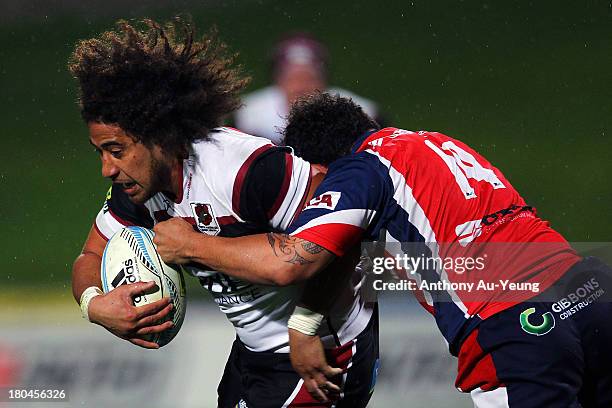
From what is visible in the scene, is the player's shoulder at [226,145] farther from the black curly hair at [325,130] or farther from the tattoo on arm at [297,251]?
the tattoo on arm at [297,251]

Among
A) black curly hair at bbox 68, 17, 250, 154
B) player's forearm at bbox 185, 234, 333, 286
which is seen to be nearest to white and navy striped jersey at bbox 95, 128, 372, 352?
black curly hair at bbox 68, 17, 250, 154

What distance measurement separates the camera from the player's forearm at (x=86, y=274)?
413 centimetres

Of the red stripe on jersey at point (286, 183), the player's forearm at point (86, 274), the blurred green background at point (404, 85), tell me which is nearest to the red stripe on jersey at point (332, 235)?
the red stripe on jersey at point (286, 183)

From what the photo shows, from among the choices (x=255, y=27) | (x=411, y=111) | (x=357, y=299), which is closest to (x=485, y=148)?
(x=411, y=111)

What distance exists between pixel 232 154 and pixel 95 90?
0.58 meters

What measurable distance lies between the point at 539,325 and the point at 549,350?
9 cm

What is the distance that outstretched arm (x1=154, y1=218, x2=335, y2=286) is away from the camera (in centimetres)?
347

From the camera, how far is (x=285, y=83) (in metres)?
7.34

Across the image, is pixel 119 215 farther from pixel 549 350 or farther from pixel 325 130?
pixel 549 350

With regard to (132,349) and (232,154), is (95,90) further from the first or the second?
(132,349)

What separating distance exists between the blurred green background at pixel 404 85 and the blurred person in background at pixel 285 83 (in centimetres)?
308

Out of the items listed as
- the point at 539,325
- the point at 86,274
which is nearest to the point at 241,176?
the point at 86,274

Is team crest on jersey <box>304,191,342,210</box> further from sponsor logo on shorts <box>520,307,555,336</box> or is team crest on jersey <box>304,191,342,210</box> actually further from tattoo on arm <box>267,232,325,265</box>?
sponsor logo on shorts <box>520,307,555,336</box>

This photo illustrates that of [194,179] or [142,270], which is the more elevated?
[194,179]
